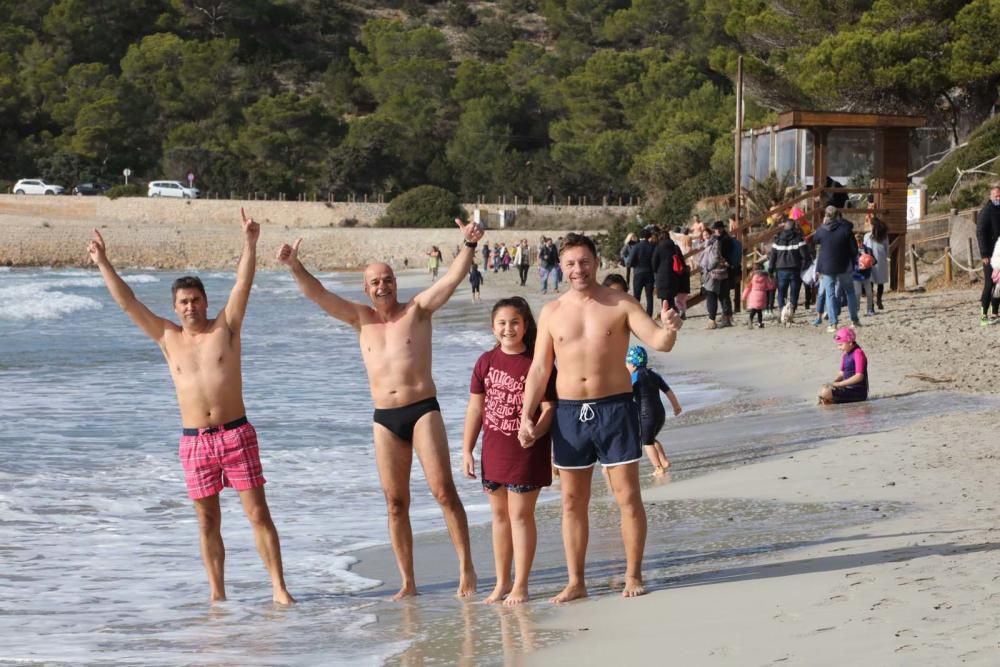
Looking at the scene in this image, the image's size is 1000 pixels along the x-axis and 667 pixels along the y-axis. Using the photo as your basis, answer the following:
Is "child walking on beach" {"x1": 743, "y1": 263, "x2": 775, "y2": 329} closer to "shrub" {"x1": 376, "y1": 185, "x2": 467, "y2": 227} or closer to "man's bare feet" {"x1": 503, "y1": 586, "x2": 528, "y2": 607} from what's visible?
"man's bare feet" {"x1": 503, "y1": 586, "x2": 528, "y2": 607}

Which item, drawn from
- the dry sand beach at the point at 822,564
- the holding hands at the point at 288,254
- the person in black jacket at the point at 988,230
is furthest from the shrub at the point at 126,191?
the holding hands at the point at 288,254

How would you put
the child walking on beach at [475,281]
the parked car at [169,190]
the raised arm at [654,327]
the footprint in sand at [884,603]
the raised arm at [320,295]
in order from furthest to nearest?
the parked car at [169,190] → the child walking on beach at [475,281] → the raised arm at [320,295] → the raised arm at [654,327] → the footprint in sand at [884,603]

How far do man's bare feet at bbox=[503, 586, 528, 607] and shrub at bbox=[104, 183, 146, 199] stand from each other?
246 ft

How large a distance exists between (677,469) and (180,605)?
3922 mm

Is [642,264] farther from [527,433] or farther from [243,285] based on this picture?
[527,433]

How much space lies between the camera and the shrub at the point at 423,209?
75625 millimetres

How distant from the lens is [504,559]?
602 cm

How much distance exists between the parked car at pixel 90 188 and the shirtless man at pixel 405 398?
255 ft

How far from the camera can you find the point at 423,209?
76375mm

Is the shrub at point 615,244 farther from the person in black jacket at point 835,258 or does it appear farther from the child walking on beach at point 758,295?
the person in black jacket at point 835,258

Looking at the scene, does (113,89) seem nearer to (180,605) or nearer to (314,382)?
(314,382)

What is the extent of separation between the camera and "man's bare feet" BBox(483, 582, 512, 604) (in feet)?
19.4

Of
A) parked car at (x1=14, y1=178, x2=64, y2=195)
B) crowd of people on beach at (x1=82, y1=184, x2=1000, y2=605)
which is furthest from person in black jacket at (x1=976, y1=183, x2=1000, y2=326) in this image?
parked car at (x1=14, y1=178, x2=64, y2=195)

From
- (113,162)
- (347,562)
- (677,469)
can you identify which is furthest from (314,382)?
(113,162)
